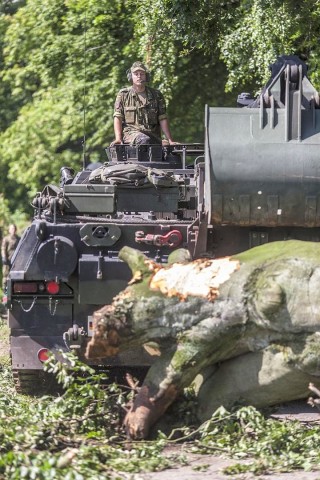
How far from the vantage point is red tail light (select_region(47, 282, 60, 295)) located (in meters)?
9.94

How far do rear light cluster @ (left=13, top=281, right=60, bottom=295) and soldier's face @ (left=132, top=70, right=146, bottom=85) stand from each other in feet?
11.8

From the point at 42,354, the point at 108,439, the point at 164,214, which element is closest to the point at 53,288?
the point at 42,354

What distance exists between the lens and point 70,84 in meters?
24.0

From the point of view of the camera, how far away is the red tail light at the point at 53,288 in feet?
32.6

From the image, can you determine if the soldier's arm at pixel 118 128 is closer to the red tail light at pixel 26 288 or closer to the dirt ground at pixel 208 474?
the red tail light at pixel 26 288

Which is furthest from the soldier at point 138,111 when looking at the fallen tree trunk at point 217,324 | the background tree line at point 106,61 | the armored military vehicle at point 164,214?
the fallen tree trunk at point 217,324

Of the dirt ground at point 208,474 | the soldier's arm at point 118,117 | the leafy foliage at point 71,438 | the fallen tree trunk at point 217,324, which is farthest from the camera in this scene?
the soldier's arm at point 118,117

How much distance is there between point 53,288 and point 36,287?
130 millimetres

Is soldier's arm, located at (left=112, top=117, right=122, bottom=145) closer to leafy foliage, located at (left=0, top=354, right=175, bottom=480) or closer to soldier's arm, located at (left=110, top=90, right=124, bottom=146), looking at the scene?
soldier's arm, located at (left=110, top=90, right=124, bottom=146)

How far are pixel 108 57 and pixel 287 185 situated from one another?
14.1 m

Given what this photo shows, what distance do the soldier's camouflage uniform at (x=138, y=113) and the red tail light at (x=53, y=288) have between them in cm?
315

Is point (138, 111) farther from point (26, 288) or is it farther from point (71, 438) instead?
point (71, 438)

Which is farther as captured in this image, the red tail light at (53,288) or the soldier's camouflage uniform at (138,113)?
the soldier's camouflage uniform at (138,113)

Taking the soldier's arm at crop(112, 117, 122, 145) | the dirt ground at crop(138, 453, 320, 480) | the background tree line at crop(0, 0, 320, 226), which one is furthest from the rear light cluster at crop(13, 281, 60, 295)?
the background tree line at crop(0, 0, 320, 226)
